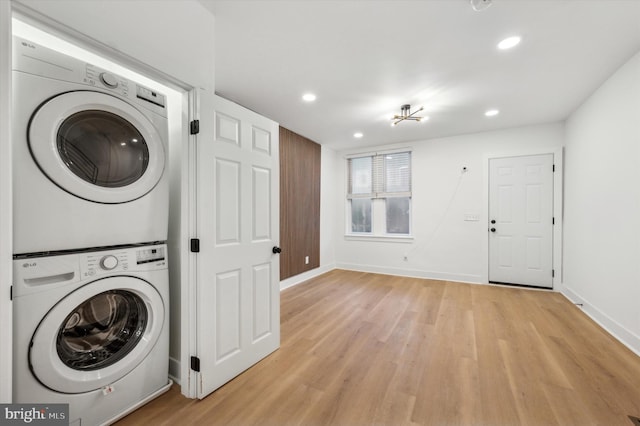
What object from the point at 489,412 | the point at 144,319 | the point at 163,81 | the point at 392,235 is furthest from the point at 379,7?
the point at 392,235

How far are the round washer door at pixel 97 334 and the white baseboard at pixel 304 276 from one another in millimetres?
2531

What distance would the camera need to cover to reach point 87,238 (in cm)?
130

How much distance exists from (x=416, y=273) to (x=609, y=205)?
2.73 meters

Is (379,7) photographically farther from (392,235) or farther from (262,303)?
(392,235)

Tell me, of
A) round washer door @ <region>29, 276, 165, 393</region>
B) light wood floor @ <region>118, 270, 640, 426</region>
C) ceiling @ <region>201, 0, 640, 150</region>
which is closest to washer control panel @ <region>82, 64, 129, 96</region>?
ceiling @ <region>201, 0, 640, 150</region>

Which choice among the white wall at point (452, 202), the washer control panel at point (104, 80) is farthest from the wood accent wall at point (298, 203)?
the washer control panel at point (104, 80)

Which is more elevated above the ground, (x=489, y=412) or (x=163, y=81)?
(x=163, y=81)

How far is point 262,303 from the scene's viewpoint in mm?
2080

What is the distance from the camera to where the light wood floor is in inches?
58.9

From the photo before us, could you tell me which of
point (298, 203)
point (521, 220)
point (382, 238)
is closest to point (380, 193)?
point (382, 238)

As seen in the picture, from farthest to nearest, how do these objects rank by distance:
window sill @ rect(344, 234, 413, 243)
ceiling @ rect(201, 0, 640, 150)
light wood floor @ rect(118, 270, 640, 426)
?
window sill @ rect(344, 234, 413, 243) → ceiling @ rect(201, 0, 640, 150) → light wood floor @ rect(118, 270, 640, 426)

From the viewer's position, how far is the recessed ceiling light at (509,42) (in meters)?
1.96

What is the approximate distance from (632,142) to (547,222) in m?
1.96

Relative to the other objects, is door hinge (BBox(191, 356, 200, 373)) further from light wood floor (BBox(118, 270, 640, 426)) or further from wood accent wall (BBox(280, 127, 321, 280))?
wood accent wall (BBox(280, 127, 321, 280))
